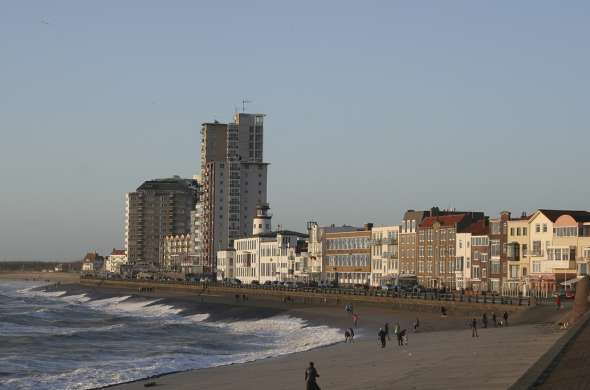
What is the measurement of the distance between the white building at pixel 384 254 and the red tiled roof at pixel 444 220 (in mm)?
6792

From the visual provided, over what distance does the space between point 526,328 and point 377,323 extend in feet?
79.5

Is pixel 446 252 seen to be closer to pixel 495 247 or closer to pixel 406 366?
pixel 495 247

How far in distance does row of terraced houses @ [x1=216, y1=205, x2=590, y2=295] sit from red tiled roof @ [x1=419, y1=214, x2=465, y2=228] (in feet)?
0.38

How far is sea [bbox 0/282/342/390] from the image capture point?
5675 cm

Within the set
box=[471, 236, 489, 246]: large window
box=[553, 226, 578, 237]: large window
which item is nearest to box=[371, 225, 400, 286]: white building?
box=[471, 236, 489, 246]: large window

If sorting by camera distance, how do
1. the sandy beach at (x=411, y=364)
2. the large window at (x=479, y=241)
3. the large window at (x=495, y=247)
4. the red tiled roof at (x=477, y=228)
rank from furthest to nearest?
1. the red tiled roof at (x=477, y=228)
2. the large window at (x=479, y=241)
3. the large window at (x=495, y=247)
4. the sandy beach at (x=411, y=364)

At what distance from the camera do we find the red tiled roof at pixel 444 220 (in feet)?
425

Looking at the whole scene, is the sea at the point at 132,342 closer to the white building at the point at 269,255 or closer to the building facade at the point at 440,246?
the building facade at the point at 440,246

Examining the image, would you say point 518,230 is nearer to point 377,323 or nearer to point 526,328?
point 377,323

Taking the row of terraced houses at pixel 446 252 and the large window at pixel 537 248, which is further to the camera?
the large window at pixel 537 248

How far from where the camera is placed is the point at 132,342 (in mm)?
78812

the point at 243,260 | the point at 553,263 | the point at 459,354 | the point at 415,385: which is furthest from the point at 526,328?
the point at 243,260

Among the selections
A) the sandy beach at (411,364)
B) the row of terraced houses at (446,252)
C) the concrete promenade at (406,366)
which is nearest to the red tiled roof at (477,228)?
the row of terraced houses at (446,252)

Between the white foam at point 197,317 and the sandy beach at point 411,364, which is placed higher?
the sandy beach at point 411,364
